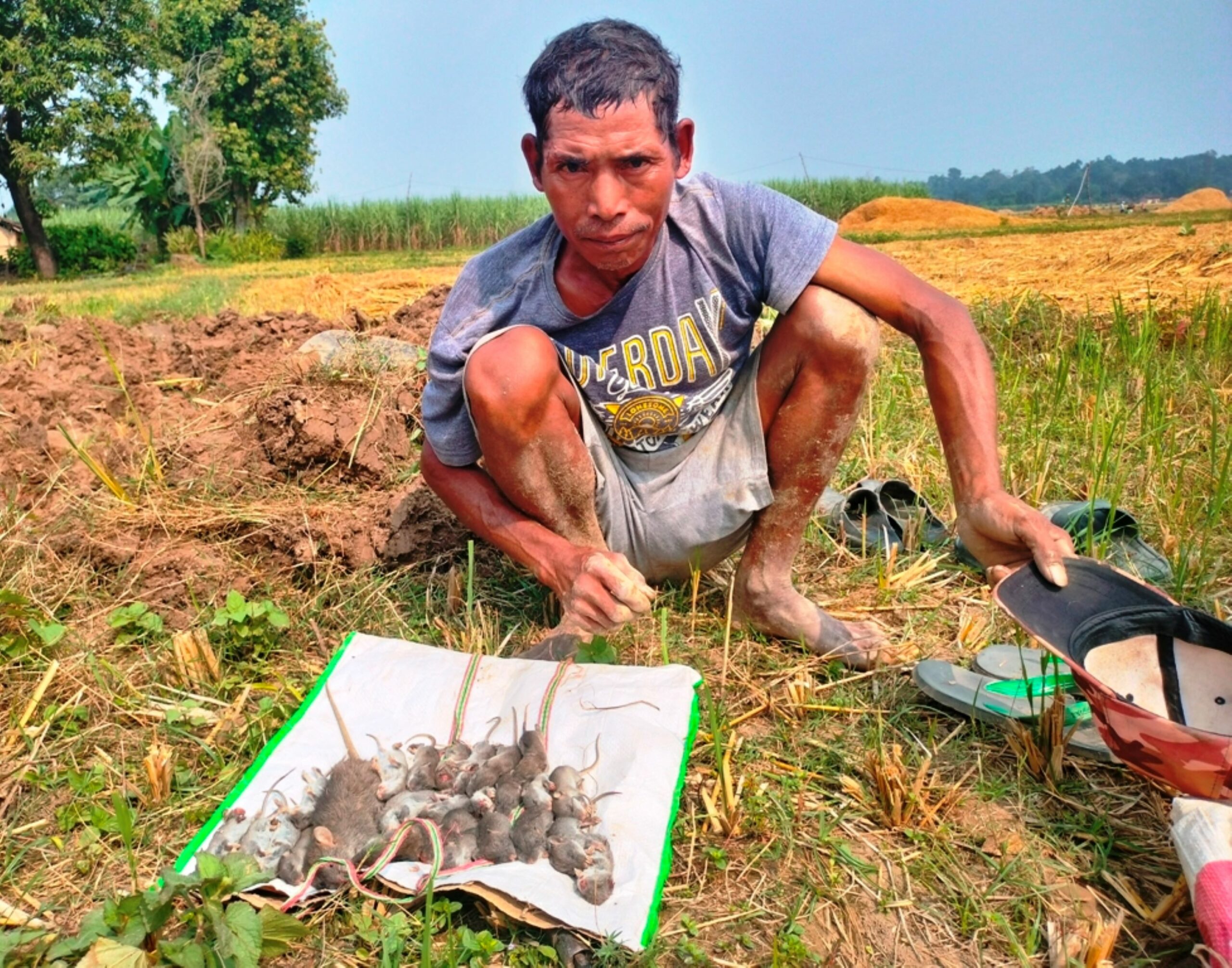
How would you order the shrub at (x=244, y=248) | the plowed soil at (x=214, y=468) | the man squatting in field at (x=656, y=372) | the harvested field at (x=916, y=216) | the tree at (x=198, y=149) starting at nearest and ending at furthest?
the man squatting in field at (x=656, y=372), the plowed soil at (x=214, y=468), the harvested field at (x=916, y=216), the shrub at (x=244, y=248), the tree at (x=198, y=149)

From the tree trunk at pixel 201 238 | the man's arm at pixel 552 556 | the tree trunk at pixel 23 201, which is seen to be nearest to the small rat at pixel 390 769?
the man's arm at pixel 552 556

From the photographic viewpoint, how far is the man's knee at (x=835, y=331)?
7.06 feet

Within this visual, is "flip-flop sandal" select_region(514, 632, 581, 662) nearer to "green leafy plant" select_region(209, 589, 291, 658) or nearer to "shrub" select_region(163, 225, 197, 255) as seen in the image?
"green leafy plant" select_region(209, 589, 291, 658)

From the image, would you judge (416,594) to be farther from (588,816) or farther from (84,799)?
(588,816)

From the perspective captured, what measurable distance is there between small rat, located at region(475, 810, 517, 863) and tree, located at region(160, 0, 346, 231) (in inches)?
1282

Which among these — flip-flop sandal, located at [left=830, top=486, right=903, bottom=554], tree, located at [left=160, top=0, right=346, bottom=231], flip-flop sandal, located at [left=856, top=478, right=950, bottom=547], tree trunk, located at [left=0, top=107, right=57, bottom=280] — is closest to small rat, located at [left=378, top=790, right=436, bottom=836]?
flip-flop sandal, located at [left=830, top=486, right=903, bottom=554]

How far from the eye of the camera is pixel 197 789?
6.31 feet

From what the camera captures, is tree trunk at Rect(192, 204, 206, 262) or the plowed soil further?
tree trunk at Rect(192, 204, 206, 262)

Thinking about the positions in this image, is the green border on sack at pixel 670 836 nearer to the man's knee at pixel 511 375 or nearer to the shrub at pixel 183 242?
the man's knee at pixel 511 375

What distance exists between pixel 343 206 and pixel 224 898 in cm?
2930

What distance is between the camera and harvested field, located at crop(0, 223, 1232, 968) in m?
1.55

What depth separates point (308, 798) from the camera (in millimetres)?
1782

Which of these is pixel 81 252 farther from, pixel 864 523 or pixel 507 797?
pixel 507 797

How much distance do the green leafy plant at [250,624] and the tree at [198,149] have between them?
26503 mm
